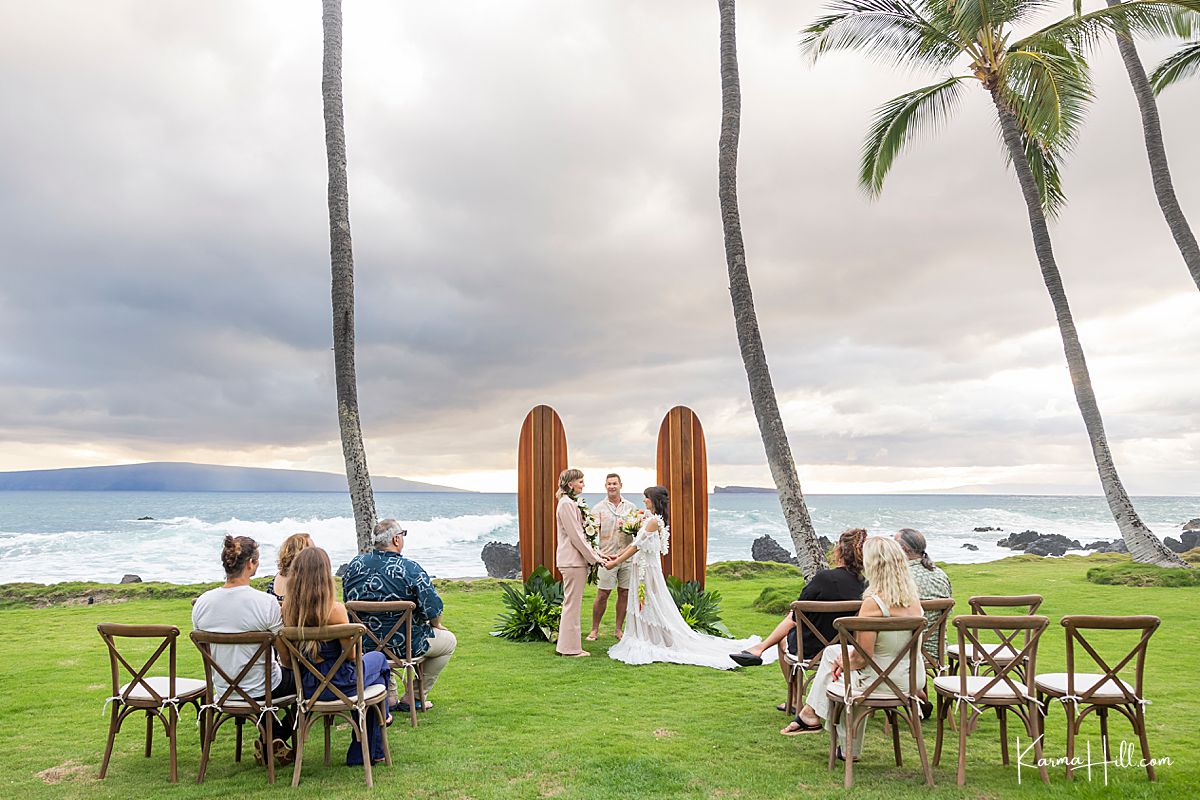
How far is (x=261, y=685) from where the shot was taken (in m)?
4.35

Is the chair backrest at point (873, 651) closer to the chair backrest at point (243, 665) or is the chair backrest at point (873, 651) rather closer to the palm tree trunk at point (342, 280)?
the chair backrest at point (243, 665)

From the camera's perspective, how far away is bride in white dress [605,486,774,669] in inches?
301

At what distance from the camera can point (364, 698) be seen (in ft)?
14.2

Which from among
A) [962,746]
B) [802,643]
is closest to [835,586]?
[802,643]

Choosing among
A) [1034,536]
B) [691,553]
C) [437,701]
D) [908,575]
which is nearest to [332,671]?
[437,701]

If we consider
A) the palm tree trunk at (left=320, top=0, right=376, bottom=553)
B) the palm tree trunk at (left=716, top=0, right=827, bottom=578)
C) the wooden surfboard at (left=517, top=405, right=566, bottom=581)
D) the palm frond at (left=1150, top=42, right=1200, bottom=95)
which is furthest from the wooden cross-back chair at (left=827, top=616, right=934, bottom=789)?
the palm frond at (left=1150, top=42, right=1200, bottom=95)

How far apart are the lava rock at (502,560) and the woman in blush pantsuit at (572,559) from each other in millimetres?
16809

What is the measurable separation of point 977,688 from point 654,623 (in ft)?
12.4

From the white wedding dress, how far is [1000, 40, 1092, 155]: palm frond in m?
9.56

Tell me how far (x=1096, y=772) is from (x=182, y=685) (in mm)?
4908

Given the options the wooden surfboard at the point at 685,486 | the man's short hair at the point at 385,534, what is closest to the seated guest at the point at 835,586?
the man's short hair at the point at 385,534

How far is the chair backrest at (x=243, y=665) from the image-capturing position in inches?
160

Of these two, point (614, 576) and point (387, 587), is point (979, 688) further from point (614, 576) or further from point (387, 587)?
point (614, 576)

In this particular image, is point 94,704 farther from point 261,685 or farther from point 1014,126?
point 1014,126
